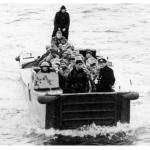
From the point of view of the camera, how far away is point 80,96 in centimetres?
959

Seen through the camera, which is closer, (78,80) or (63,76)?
(78,80)

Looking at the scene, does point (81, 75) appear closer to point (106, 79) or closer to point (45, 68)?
point (106, 79)

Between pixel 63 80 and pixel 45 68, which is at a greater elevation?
pixel 45 68

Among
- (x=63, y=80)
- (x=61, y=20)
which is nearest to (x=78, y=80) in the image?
(x=63, y=80)

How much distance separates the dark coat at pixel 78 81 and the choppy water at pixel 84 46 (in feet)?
2.65

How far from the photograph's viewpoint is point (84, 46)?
2098 centimetres

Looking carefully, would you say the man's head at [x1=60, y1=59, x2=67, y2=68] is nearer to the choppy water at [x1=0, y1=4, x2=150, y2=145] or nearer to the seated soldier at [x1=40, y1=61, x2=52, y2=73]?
the seated soldier at [x1=40, y1=61, x2=52, y2=73]

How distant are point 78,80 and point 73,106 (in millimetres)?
601

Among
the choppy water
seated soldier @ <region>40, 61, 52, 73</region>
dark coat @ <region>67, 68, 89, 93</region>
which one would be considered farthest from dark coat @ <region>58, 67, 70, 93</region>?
the choppy water

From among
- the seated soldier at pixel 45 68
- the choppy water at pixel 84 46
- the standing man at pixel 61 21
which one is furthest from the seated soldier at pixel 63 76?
the standing man at pixel 61 21

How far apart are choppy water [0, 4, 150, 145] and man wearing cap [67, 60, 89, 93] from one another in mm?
815

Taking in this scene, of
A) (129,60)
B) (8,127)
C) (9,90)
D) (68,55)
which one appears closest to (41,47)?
(129,60)

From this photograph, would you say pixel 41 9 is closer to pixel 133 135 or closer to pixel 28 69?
pixel 28 69

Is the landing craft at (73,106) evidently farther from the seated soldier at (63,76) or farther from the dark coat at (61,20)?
the dark coat at (61,20)
